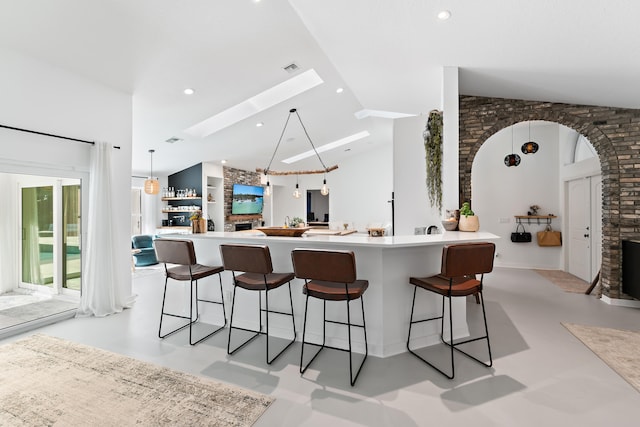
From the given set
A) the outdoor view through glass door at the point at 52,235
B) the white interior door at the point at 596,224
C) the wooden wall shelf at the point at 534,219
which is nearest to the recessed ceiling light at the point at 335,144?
the wooden wall shelf at the point at 534,219

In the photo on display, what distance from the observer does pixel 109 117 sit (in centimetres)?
397

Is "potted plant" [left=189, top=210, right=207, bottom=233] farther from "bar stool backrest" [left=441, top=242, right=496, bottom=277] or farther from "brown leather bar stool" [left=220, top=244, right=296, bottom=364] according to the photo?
"bar stool backrest" [left=441, top=242, right=496, bottom=277]

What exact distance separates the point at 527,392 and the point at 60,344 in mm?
4079

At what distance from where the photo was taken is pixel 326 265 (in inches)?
91.1

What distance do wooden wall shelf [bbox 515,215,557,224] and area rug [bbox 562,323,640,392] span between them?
3.59 metres

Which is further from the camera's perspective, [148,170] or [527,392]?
[148,170]

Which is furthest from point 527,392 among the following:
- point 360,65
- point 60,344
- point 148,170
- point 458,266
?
point 148,170

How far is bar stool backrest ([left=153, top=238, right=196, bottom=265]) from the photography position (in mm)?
2990

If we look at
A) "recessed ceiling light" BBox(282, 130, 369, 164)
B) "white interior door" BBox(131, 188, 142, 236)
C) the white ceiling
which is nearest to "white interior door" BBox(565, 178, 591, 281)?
the white ceiling

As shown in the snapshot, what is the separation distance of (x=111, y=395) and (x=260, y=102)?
15.5ft

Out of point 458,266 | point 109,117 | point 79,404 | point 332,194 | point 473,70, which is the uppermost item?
point 473,70

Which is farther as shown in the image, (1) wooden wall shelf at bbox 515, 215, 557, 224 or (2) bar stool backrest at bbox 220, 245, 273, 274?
(1) wooden wall shelf at bbox 515, 215, 557, 224

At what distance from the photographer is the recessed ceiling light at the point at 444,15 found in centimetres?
249

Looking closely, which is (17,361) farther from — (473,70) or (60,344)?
(473,70)
